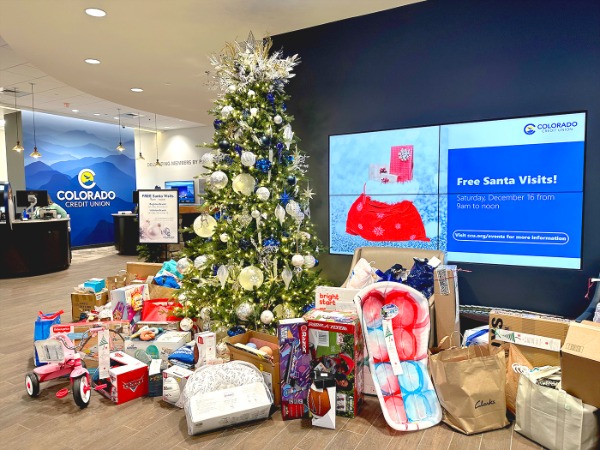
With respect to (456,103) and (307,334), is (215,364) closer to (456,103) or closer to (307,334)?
(307,334)

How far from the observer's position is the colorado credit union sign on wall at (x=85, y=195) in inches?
452

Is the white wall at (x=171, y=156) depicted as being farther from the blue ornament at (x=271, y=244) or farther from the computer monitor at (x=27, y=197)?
the blue ornament at (x=271, y=244)

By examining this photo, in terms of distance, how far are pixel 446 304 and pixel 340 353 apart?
2.89 feet

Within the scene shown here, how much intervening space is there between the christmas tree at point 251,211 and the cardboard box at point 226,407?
816mm

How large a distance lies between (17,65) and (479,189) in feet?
22.9

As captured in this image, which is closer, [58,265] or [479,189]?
[479,189]

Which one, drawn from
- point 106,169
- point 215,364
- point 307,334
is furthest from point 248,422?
point 106,169

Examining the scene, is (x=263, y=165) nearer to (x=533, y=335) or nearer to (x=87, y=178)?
(x=533, y=335)

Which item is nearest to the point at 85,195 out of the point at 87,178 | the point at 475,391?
the point at 87,178

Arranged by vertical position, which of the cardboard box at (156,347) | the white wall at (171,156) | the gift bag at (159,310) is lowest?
the cardboard box at (156,347)

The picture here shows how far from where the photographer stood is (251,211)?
3375 millimetres

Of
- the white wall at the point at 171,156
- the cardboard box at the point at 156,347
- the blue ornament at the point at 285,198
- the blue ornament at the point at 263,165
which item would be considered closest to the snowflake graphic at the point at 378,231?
the blue ornament at the point at 285,198

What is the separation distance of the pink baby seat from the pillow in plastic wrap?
74 cm

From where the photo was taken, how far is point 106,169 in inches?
494
